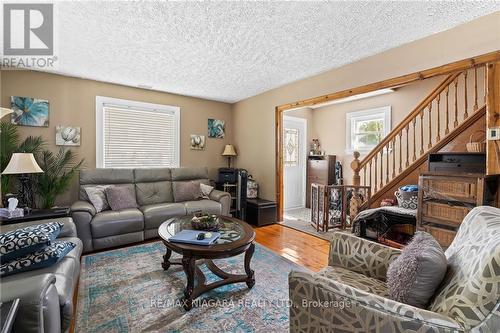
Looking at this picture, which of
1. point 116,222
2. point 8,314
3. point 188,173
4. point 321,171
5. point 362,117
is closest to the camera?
point 8,314

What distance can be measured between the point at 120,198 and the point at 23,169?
1077mm

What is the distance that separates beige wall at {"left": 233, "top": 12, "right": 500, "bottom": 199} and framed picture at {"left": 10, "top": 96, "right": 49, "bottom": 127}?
3.19m

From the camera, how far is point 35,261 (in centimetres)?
149

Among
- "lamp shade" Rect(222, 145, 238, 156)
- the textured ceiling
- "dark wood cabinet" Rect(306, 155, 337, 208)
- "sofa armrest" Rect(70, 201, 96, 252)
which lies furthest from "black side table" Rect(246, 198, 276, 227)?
"sofa armrest" Rect(70, 201, 96, 252)

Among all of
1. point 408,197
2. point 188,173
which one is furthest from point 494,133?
point 188,173

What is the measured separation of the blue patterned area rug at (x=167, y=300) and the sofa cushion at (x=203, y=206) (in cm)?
94

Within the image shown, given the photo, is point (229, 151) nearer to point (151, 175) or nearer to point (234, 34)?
point (151, 175)

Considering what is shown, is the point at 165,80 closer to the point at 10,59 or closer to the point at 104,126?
the point at 104,126

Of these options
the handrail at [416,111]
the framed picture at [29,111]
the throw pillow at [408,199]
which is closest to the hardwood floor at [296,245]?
the throw pillow at [408,199]

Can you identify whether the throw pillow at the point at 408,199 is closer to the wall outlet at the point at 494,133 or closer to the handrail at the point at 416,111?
the handrail at the point at 416,111

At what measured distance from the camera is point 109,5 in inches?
74.6

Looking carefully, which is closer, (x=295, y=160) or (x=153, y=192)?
(x=153, y=192)

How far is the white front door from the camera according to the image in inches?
219

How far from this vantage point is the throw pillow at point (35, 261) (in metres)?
1.41
